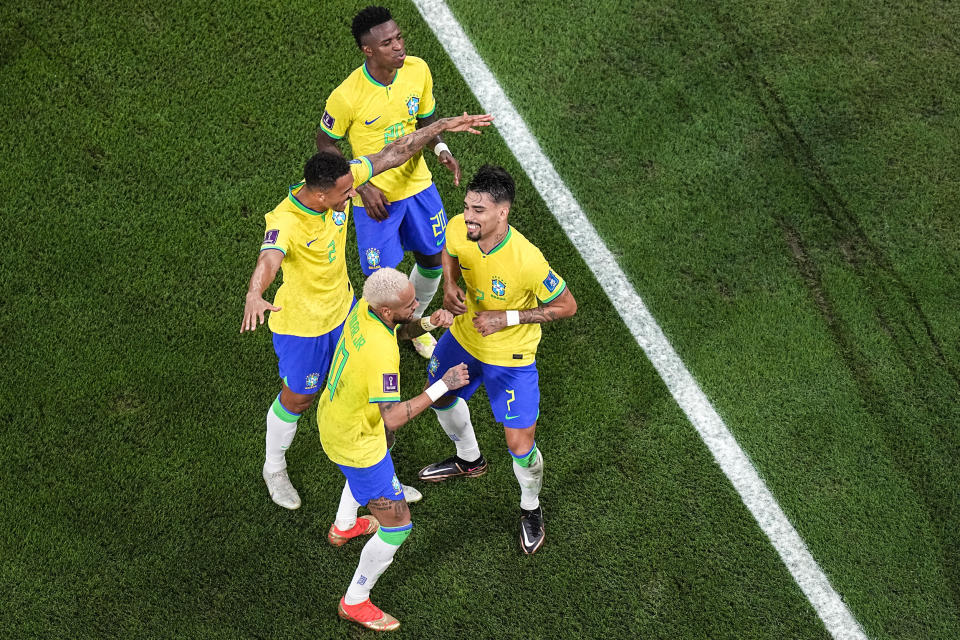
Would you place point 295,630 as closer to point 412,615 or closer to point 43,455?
point 412,615

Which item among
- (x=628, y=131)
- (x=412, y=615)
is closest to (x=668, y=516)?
(x=412, y=615)

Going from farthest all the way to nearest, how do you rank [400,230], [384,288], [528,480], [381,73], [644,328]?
[644,328] < [400,230] < [381,73] < [528,480] < [384,288]

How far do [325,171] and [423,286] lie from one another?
1.92m

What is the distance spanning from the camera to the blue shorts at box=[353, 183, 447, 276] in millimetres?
6445

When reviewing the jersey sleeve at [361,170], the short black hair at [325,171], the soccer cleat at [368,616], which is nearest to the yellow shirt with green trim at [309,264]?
the jersey sleeve at [361,170]

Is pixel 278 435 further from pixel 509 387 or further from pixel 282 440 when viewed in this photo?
pixel 509 387

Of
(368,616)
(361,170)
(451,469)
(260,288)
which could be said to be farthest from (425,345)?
(260,288)

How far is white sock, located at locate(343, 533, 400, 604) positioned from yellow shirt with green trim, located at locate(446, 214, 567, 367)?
4.29 ft

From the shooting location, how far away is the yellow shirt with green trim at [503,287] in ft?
17.9

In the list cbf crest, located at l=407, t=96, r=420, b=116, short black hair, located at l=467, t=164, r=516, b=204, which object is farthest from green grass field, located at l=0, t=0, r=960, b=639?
short black hair, located at l=467, t=164, r=516, b=204

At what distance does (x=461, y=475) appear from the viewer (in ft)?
21.6

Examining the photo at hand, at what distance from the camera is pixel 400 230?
665 centimetres

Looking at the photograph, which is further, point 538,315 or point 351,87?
point 351,87

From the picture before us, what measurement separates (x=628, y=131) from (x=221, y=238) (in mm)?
3606
